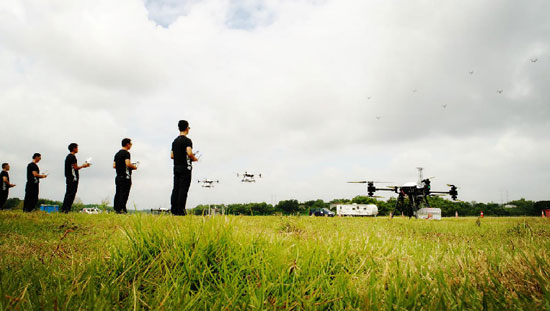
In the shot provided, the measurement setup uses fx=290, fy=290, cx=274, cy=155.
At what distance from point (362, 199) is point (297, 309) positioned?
15023cm

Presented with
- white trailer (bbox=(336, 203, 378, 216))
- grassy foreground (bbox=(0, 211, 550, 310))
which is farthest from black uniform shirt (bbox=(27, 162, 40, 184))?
white trailer (bbox=(336, 203, 378, 216))

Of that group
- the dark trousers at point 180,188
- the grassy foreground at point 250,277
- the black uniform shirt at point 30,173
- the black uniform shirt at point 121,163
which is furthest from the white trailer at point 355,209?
the grassy foreground at point 250,277

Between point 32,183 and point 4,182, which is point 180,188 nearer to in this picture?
point 32,183

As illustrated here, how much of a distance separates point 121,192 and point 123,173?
73cm

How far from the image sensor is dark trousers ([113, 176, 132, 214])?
420 inches

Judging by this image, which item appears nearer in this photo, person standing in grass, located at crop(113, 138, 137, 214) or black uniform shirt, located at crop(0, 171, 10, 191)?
person standing in grass, located at crop(113, 138, 137, 214)

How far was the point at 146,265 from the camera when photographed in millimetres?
2320

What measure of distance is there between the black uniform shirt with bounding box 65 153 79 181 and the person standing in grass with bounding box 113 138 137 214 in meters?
1.37

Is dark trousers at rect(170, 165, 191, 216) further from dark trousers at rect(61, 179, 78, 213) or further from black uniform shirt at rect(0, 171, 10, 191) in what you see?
black uniform shirt at rect(0, 171, 10, 191)

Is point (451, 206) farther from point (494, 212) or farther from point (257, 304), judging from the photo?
point (257, 304)

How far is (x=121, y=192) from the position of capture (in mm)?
10758

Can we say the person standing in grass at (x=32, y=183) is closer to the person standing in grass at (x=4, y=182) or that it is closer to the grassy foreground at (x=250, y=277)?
the person standing in grass at (x=4, y=182)

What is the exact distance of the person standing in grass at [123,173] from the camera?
34.9 feet

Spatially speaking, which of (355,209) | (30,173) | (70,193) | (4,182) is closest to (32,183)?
(30,173)
